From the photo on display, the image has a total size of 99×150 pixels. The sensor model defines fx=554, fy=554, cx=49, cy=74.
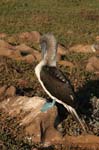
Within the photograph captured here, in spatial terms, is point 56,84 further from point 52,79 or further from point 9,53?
point 9,53

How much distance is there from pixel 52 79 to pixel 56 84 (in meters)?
0.10

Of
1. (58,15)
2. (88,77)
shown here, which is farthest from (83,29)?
(88,77)

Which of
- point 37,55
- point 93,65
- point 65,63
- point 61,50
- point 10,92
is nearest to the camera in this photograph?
point 10,92

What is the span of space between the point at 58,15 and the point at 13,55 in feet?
39.2

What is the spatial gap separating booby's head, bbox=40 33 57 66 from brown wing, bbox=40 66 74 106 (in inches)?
5.1

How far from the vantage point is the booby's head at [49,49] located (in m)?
8.89

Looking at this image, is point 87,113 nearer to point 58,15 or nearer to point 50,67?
point 50,67

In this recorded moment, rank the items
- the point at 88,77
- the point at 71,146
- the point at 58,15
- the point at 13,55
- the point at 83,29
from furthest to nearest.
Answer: the point at 58,15 → the point at 83,29 → the point at 13,55 → the point at 88,77 → the point at 71,146

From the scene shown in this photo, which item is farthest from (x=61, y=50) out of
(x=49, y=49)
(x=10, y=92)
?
(x=49, y=49)

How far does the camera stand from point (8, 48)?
15680mm

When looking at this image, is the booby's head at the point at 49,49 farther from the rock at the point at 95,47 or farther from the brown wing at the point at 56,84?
the rock at the point at 95,47

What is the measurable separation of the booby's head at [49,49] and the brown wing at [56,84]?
5.1 inches

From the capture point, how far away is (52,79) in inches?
347

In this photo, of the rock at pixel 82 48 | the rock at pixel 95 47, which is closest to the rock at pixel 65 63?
the rock at pixel 82 48
